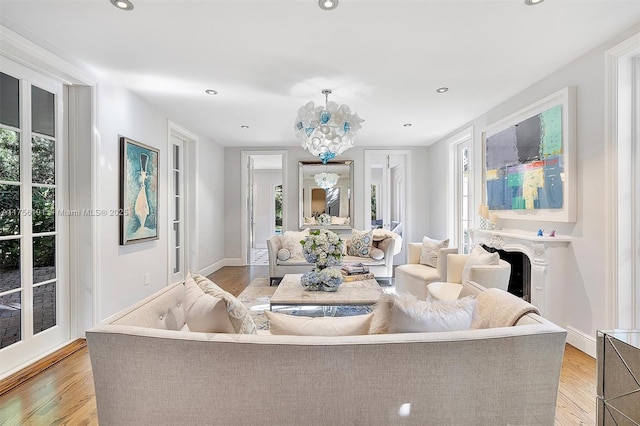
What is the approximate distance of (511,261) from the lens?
3564mm

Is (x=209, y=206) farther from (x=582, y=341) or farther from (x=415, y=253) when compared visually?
(x=582, y=341)

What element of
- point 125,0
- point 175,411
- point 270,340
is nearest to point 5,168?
point 125,0

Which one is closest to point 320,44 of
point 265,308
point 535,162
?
point 535,162

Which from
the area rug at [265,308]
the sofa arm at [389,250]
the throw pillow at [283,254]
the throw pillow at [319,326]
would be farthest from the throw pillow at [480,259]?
the throw pillow at [283,254]

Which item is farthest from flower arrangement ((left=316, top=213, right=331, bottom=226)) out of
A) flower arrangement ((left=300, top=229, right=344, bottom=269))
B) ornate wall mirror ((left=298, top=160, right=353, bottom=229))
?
flower arrangement ((left=300, top=229, right=344, bottom=269))

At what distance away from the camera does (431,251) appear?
4.03m

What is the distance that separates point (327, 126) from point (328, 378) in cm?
248

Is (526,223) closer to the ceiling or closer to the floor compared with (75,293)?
closer to the ceiling

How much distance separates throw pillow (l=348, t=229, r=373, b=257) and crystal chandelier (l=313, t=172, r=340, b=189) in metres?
1.57

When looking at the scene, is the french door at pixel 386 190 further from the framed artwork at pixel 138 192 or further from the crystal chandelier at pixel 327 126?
the framed artwork at pixel 138 192

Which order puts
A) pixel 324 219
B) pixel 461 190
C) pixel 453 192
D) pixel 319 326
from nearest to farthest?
1. pixel 319 326
2. pixel 461 190
3. pixel 453 192
4. pixel 324 219

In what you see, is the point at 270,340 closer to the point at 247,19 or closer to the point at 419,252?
the point at 247,19

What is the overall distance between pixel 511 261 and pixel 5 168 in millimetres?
4624

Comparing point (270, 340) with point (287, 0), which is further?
point (287, 0)
